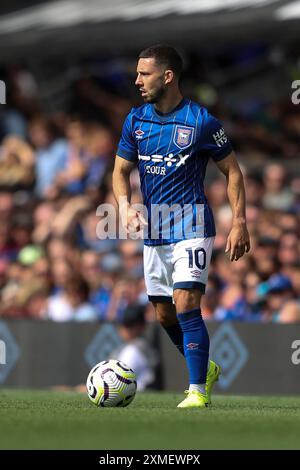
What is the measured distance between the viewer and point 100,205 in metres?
Answer: 16.3

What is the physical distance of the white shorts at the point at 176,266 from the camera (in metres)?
8.94

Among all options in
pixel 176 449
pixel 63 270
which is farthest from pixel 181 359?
pixel 176 449

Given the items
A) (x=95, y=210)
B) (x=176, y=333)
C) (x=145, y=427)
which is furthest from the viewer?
(x=95, y=210)

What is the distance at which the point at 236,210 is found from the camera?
9016 millimetres

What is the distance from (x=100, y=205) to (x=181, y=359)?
11.0 feet

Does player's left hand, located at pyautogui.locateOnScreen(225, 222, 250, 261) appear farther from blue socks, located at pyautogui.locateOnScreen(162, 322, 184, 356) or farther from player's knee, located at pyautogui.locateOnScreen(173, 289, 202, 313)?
blue socks, located at pyautogui.locateOnScreen(162, 322, 184, 356)

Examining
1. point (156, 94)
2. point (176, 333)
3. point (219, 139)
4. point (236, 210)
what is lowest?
point (176, 333)

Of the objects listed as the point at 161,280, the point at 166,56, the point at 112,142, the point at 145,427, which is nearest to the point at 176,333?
the point at 161,280

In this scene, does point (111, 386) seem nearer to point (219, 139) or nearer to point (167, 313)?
point (167, 313)

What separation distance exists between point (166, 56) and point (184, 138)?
597 millimetres

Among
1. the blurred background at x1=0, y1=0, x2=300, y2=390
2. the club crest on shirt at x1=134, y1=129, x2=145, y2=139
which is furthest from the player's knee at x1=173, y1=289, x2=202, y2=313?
the blurred background at x1=0, y1=0, x2=300, y2=390

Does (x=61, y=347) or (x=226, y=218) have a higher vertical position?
(x=226, y=218)

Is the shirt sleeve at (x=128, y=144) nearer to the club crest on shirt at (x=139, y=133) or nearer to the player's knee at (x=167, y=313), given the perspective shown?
the club crest on shirt at (x=139, y=133)
